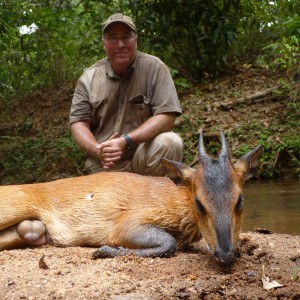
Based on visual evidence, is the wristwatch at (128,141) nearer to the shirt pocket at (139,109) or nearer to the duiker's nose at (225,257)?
the shirt pocket at (139,109)

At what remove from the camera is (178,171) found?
5.00 meters

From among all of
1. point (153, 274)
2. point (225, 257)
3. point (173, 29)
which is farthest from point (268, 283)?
point (173, 29)

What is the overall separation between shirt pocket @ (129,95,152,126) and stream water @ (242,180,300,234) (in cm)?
179

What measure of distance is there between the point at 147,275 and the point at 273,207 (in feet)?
13.2

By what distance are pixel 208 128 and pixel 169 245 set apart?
779 centimetres

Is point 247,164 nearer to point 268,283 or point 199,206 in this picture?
point 199,206

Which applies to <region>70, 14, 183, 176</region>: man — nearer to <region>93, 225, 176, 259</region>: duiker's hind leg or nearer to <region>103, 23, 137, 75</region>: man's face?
<region>103, 23, 137, 75</region>: man's face

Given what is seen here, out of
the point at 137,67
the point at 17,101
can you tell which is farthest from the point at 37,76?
the point at 137,67

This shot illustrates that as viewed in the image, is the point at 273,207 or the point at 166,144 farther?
the point at 273,207

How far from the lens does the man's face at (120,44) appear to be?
7.06 m

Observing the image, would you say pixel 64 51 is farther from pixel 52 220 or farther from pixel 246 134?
pixel 52 220

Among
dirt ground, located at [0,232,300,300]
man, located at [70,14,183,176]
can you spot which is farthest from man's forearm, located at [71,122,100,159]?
dirt ground, located at [0,232,300,300]

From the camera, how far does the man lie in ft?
22.2

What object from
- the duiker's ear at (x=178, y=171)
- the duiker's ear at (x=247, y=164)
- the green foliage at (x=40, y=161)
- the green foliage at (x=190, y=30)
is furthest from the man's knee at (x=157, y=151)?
the green foliage at (x=190, y=30)
